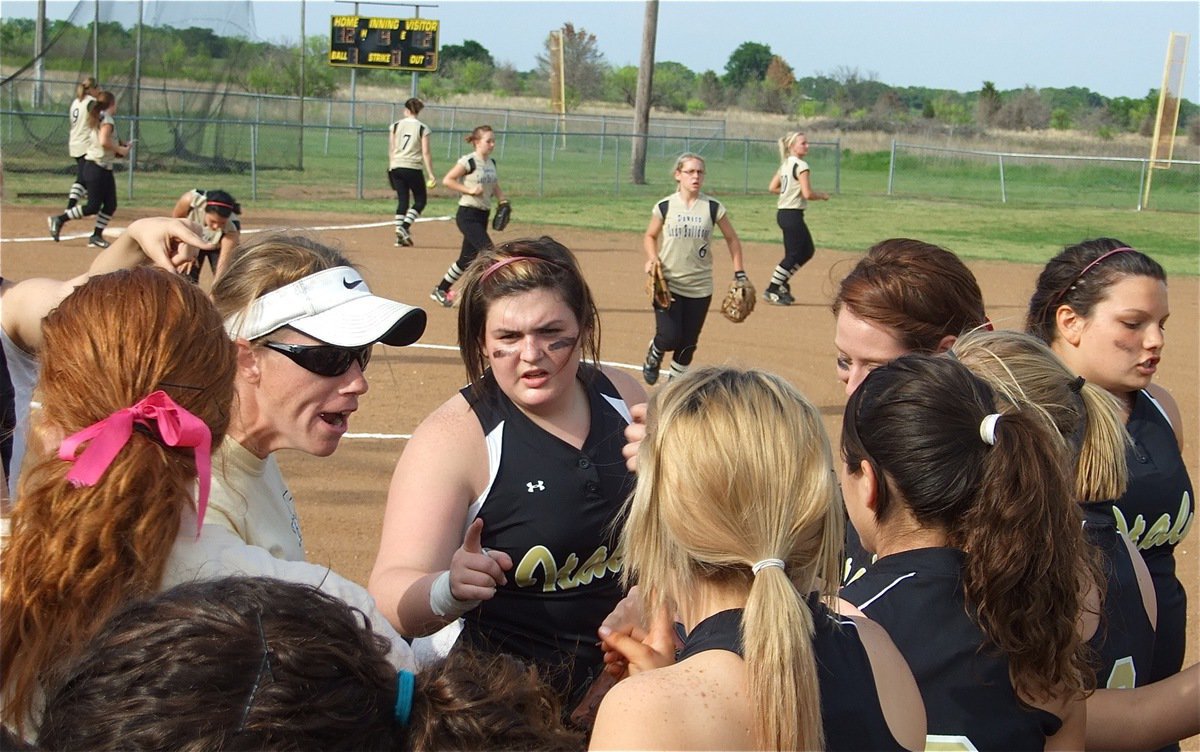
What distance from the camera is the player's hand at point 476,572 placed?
2.81 meters

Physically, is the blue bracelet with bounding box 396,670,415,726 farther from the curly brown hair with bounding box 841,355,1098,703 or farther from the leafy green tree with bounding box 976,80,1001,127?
the leafy green tree with bounding box 976,80,1001,127

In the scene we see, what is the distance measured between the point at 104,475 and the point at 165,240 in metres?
2.66

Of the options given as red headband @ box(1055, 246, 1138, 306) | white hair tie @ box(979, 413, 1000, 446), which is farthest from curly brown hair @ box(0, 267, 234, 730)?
red headband @ box(1055, 246, 1138, 306)

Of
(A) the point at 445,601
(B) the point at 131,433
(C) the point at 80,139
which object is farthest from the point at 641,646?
(C) the point at 80,139

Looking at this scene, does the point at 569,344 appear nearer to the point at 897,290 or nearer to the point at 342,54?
the point at 897,290

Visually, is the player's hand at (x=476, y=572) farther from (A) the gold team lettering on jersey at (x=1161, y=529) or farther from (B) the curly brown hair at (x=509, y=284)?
(A) the gold team lettering on jersey at (x=1161, y=529)

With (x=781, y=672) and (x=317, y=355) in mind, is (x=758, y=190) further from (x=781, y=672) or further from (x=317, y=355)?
(x=781, y=672)

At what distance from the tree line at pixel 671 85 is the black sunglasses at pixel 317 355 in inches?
1063

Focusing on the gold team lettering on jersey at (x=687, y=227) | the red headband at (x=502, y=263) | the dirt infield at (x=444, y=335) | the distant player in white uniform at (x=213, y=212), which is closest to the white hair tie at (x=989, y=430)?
the dirt infield at (x=444, y=335)

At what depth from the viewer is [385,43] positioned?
41062 mm

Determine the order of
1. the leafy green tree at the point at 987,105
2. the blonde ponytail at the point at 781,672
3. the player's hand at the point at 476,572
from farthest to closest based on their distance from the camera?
the leafy green tree at the point at 987,105 < the player's hand at the point at 476,572 < the blonde ponytail at the point at 781,672

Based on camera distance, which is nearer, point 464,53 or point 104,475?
point 104,475

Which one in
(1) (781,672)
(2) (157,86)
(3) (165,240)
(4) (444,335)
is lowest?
(4) (444,335)

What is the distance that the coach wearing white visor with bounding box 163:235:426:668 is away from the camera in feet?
9.75
